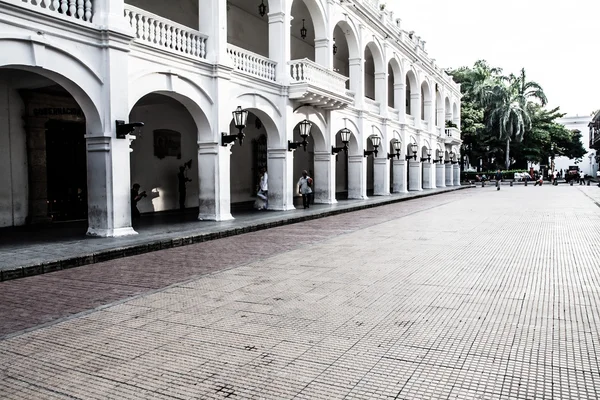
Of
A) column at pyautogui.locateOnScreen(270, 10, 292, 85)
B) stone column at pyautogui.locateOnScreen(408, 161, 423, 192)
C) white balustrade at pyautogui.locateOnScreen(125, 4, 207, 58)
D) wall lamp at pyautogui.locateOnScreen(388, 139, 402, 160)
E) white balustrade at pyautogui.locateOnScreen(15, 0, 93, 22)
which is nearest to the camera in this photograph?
white balustrade at pyautogui.locateOnScreen(15, 0, 93, 22)

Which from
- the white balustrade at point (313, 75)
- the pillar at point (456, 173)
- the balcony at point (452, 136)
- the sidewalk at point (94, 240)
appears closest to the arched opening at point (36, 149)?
the sidewalk at point (94, 240)

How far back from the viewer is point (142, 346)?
4.32m

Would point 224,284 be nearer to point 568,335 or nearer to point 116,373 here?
point 116,373

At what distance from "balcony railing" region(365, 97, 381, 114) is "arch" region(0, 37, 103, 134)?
16.6 meters

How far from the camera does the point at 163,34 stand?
489 inches

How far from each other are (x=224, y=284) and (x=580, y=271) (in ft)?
16.8

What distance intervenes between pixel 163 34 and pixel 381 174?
1705 cm

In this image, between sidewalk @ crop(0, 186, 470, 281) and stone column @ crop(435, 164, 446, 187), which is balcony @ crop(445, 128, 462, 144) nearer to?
stone column @ crop(435, 164, 446, 187)

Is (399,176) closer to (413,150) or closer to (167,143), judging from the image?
(413,150)

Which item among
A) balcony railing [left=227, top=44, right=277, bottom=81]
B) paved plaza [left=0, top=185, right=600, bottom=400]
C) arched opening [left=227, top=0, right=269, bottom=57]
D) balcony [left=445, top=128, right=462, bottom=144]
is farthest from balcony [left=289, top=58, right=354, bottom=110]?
balcony [left=445, top=128, right=462, bottom=144]

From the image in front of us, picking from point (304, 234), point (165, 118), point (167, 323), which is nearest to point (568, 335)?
point (167, 323)

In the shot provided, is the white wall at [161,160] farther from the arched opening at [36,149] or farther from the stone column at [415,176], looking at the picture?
the stone column at [415,176]

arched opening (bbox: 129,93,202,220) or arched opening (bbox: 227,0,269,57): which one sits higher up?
arched opening (bbox: 227,0,269,57)

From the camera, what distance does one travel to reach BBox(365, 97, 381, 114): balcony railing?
2530 centimetres
